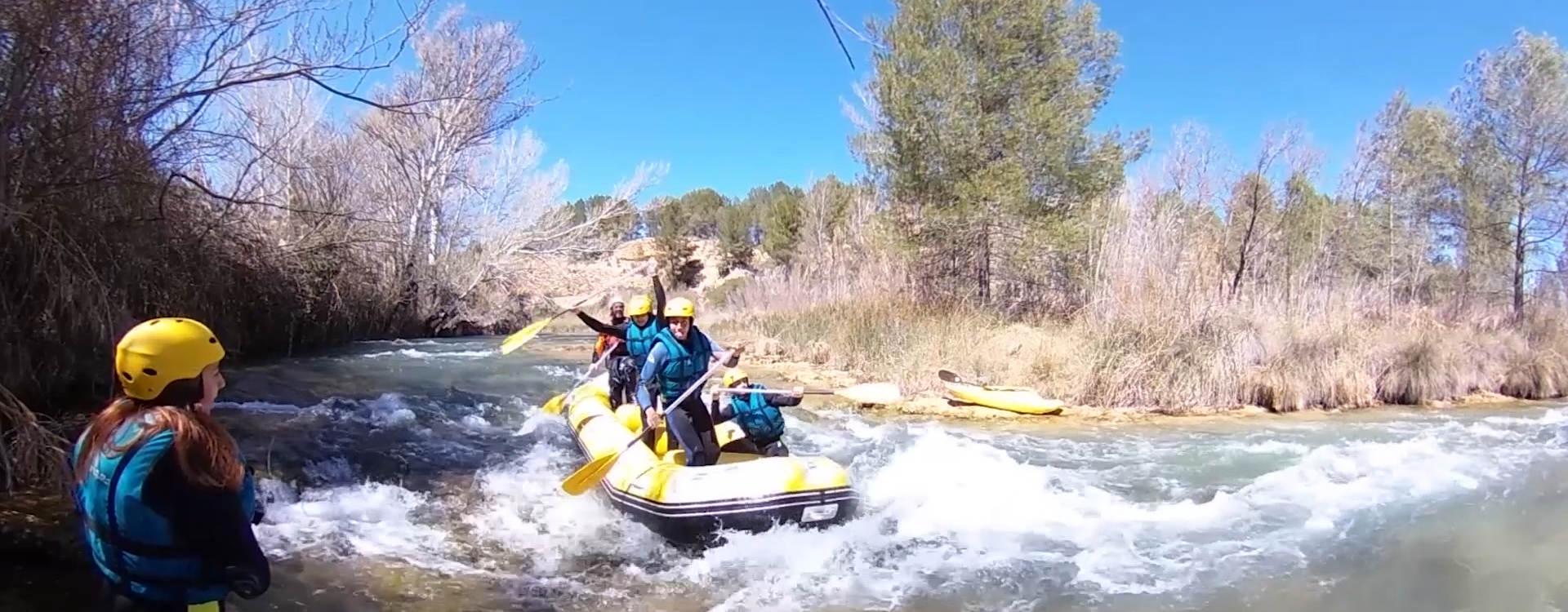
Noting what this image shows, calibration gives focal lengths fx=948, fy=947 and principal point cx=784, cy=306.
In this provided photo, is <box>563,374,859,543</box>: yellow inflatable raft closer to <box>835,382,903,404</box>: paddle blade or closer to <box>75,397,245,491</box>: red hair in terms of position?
<box>75,397,245,491</box>: red hair

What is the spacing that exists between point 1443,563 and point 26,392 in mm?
8998

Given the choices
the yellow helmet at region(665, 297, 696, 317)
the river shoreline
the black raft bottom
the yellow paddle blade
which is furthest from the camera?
the yellow paddle blade

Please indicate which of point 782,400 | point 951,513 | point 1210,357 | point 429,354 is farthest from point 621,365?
point 429,354

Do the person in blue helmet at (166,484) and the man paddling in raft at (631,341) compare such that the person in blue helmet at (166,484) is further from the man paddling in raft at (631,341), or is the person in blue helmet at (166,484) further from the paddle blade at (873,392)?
the paddle blade at (873,392)

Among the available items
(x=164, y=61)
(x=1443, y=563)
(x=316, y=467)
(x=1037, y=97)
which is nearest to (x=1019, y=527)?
(x=1443, y=563)

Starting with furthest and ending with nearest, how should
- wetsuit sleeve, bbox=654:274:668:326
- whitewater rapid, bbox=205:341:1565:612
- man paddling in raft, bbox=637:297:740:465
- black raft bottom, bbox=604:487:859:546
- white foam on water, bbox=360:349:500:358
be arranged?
1. white foam on water, bbox=360:349:500:358
2. wetsuit sleeve, bbox=654:274:668:326
3. man paddling in raft, bbox=637:297:740:465
4. black raft bottom, bbox=604:487:859:546
5. whitewater rapid, bbox=205:341:1565:612

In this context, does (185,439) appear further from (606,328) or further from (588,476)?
(606,328)

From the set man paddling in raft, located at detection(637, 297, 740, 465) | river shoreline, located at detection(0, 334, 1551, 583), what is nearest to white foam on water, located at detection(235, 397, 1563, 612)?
man paddling in raft, located at detection(637, 297, 740, 465)

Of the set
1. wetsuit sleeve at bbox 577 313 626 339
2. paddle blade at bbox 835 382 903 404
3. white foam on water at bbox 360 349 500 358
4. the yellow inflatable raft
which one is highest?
wetsuit sleeve at bbox 577 313 626 339

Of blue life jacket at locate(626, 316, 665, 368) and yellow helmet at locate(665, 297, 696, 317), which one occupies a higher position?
yellow helmet at locate(665, 297, 696, 317)

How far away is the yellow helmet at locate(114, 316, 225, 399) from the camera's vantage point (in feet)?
6.62

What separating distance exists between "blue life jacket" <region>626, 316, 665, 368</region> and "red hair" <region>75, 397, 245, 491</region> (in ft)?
19.6

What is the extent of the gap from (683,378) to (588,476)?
100 cm

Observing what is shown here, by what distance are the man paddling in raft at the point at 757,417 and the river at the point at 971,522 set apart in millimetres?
784
